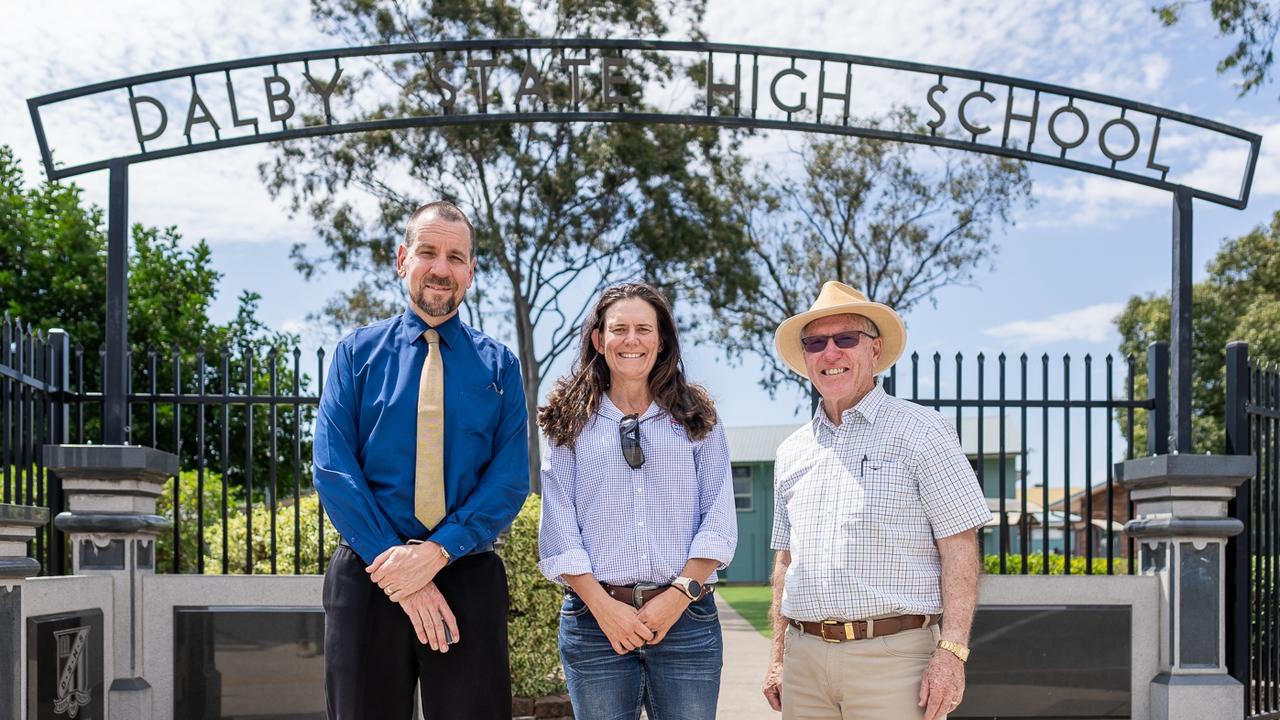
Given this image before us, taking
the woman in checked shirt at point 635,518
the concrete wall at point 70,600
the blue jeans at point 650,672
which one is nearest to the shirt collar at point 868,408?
the woman in checked shirt at point 635,518

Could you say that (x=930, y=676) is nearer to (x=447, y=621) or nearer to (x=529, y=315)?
(x=447, y=621)

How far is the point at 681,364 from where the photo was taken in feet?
11.9

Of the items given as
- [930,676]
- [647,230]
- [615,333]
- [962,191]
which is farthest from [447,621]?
[962,191]

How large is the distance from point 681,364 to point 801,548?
27.5 inches

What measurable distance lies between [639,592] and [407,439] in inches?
31.8

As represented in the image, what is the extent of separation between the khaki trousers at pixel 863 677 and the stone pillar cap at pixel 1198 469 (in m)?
3.58

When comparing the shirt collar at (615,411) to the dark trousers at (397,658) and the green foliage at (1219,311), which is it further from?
the green foliage at (1219,311)

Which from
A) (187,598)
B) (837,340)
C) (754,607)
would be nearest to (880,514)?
(837,340)

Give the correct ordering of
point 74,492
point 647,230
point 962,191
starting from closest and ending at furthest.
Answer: point 74,492 < point 647,230 < point 962,191

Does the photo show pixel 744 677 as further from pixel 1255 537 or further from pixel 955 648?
pixel 955 648

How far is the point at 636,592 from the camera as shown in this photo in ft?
10.6

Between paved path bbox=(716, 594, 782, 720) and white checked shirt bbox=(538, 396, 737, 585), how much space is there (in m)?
4.24

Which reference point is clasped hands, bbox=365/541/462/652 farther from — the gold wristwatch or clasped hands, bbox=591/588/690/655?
the gold wristwatch

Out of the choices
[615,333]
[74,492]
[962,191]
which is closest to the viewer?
[615,333]
